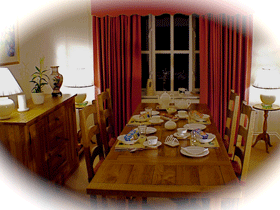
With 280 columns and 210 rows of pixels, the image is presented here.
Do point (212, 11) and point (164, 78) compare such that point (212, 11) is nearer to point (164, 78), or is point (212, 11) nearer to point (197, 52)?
point (197, 52)

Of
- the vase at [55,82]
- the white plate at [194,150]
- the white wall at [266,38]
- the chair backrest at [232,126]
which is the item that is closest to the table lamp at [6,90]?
the vase at [55,82]

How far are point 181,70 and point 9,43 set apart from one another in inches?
101

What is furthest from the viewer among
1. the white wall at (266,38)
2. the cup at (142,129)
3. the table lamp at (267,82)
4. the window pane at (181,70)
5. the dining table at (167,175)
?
the window pane at (181,70)

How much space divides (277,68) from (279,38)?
0.41 m

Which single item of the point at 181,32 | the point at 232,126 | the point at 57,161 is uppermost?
the point at 181,32

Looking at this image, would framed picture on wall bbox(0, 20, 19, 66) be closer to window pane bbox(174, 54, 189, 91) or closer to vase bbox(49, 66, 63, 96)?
vase bbox(49, 66, 63, 96)

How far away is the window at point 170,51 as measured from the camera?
14.8ft

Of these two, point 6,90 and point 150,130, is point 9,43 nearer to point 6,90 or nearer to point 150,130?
point 6,90

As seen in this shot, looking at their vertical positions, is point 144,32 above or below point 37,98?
above

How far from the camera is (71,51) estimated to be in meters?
4.45

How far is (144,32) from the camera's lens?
15.0 ft

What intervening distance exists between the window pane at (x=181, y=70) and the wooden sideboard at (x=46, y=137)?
1876 millimetres

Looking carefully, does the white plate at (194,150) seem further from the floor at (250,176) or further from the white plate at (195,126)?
the floor at (250,176)

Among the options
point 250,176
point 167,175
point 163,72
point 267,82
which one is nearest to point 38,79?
point 163,72
